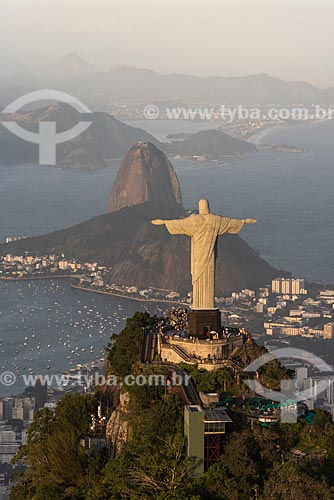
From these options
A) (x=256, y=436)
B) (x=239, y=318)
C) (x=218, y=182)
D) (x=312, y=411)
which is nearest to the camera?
(x=256, y=436)

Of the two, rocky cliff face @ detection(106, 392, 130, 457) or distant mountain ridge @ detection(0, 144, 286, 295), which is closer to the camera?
rocky cliff face @ detection(106, 392, 130, 457)

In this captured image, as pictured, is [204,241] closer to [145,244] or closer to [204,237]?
[204,237]

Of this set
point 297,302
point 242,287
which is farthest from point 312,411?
point 242,287

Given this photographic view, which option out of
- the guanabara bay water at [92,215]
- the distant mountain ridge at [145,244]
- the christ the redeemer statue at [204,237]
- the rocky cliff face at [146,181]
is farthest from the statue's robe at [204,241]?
the rocky cliff face at [146,181]

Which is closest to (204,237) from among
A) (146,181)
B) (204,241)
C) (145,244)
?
(204,241)

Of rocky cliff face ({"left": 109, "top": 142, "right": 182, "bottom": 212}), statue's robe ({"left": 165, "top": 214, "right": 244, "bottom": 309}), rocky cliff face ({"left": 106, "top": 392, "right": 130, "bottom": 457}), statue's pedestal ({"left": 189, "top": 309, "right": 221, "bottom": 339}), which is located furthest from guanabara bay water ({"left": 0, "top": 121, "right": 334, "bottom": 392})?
rocky cliff face ({"left": 106, "top": 392, "right": 130, "bottom": 457})

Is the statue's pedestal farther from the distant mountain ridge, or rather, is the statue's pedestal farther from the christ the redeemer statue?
the distant mountain ridge

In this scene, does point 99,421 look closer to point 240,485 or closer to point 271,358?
point 271,358
